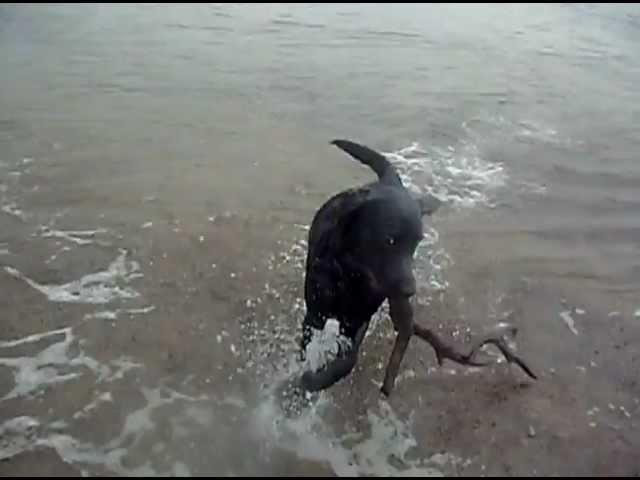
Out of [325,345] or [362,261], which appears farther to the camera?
[325,345]

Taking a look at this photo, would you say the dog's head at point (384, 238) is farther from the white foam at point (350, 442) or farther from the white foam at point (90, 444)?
the white foam at point (90, 444)

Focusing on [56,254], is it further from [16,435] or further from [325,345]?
[325,345]

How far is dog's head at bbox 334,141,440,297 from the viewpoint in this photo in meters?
3.73

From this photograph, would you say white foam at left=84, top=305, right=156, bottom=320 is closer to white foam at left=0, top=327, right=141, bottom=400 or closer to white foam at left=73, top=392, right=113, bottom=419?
white foam at left=0, top=327, right=141, bottom=400

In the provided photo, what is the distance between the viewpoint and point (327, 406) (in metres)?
4.44

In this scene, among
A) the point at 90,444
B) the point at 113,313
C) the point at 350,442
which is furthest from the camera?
the point at 113,313

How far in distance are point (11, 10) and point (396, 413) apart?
9.42m

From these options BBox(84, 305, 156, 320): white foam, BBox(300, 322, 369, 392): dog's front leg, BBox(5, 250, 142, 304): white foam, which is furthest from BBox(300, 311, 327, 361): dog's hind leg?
BBox(5, 250, 142, 304): white foam

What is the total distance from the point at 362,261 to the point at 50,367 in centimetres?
197

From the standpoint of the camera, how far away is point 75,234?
6.00 metres

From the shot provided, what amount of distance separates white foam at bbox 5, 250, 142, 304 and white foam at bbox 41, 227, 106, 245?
17.0 inches

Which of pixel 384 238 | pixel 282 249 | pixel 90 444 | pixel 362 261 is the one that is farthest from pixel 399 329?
pixel 282 249

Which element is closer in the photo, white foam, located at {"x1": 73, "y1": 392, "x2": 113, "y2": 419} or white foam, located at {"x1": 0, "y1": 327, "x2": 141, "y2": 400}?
white foam, located at {"x1": 73, "y1": 392, "x2": 113, "y2": 419}

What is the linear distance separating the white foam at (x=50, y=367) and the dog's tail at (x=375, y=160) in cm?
173
